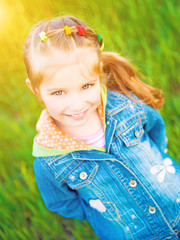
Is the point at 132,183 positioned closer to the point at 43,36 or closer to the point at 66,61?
the point at 66,61

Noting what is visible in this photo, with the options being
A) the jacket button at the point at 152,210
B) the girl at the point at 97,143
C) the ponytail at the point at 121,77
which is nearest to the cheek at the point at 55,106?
the girl at the point at 97,143

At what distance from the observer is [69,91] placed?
96 centimetres

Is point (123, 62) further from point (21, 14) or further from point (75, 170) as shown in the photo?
point (21, 14)

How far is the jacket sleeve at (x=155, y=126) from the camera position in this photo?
1.33 metres

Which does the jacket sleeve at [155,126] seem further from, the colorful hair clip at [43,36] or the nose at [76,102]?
the colorful hair clip at [43,36]

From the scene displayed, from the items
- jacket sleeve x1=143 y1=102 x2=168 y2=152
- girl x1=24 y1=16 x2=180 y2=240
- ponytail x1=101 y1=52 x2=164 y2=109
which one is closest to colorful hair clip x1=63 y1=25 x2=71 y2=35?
girl x1=24 y1=16 x2=180 y2=240

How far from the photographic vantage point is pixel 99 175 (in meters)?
1.15

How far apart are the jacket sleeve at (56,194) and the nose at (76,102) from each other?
1.12 feet

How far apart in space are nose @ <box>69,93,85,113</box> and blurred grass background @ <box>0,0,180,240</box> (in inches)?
25.1

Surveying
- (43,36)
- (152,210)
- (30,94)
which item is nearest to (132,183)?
(152,210)

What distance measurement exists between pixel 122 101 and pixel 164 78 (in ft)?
2.72

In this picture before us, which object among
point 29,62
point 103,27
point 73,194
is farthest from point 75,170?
point 103,27

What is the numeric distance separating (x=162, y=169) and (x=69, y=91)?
60 cm

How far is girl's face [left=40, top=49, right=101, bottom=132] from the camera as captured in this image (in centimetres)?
93
